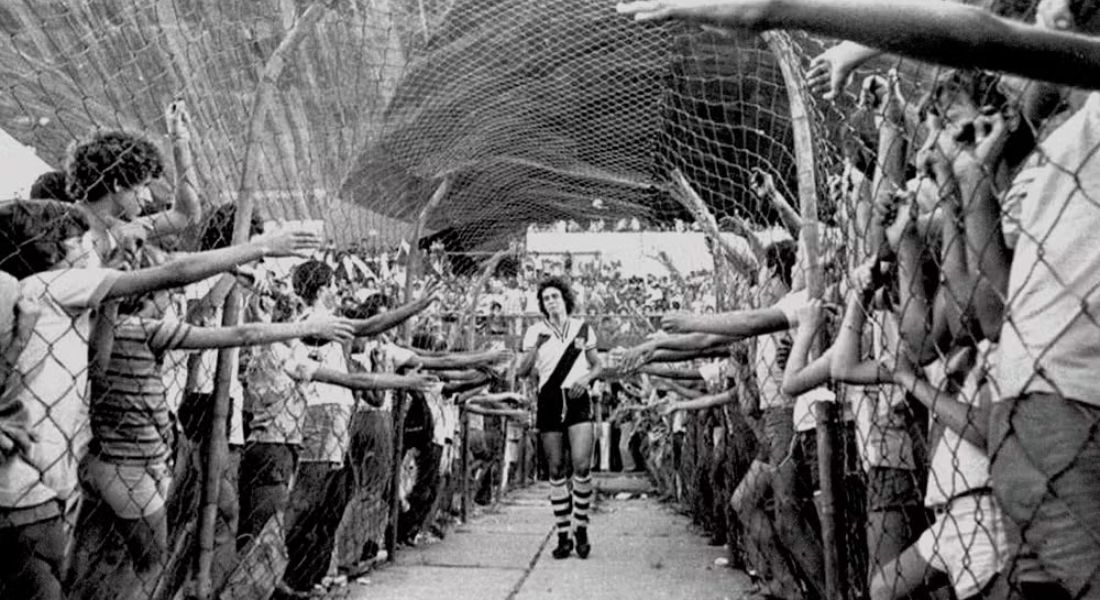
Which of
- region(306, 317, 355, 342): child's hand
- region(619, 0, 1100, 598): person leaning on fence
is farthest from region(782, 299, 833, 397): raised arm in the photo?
region(306, 317, 355, 342): child's hand

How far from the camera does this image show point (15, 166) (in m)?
5.15

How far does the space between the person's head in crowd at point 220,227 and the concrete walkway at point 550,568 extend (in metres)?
2.22

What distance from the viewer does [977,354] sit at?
2.38m

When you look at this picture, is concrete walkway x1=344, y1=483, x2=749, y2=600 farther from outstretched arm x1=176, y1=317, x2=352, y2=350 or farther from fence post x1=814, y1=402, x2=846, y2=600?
outstretched arm x1=176, y1=317, x2=352, y2=350

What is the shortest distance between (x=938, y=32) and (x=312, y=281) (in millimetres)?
4405

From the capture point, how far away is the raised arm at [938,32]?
53.0 inches

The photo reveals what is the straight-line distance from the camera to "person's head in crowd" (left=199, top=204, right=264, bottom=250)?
4352 millimetres

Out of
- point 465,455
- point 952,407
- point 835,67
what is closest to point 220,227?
point 835,67

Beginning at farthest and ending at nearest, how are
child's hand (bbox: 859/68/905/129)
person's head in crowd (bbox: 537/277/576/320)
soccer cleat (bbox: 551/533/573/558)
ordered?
person's head in crowd (bbox: 537/277/576/320)
soccer cleat (bbox: 551/533/573/558)
child's hand (bbox: 859/68/905/129)

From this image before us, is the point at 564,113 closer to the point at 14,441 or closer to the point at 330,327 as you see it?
the point at 330,327

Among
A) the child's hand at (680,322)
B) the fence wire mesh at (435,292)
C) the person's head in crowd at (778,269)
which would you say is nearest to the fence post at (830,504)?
the fence wire mesh at (435,292)

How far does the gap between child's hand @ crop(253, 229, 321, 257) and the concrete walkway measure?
3.10 meters

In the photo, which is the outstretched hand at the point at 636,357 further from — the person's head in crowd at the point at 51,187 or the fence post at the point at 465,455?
the fence post at the point at 465,455

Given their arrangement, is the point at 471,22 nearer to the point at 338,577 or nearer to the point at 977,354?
the point at 338,577
